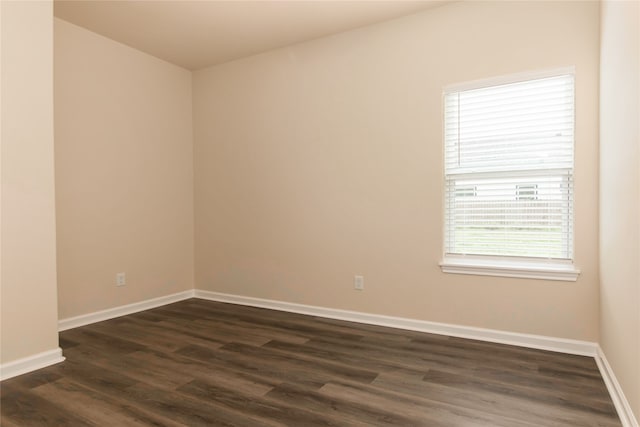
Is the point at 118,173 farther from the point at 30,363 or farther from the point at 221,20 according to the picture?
the point at 30,363

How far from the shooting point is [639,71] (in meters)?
1.79

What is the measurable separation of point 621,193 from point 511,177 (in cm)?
105

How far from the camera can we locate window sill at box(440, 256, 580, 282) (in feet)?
9.78

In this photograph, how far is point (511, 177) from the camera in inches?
126

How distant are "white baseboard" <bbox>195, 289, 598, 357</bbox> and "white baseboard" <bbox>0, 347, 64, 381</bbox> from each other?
1996mm

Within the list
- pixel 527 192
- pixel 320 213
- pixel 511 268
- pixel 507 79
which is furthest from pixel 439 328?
pixel 507 79

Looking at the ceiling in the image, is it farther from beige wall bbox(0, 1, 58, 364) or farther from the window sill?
the window sill

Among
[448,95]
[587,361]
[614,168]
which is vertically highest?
[448,95]

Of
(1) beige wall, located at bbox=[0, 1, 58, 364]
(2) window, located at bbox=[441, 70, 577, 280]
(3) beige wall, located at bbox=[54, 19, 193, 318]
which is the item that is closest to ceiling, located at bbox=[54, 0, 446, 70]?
(3) beige wall, located at bbox=[54, 19, 193, 318]

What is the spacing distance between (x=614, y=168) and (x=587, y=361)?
137 centimetres

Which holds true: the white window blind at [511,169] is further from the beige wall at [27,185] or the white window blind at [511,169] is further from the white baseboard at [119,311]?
the white baseboard at [119,311]

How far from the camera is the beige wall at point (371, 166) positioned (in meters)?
2.99

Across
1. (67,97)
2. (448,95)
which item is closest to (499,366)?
(448,95)

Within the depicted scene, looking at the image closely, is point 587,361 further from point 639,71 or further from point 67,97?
point 67,97
